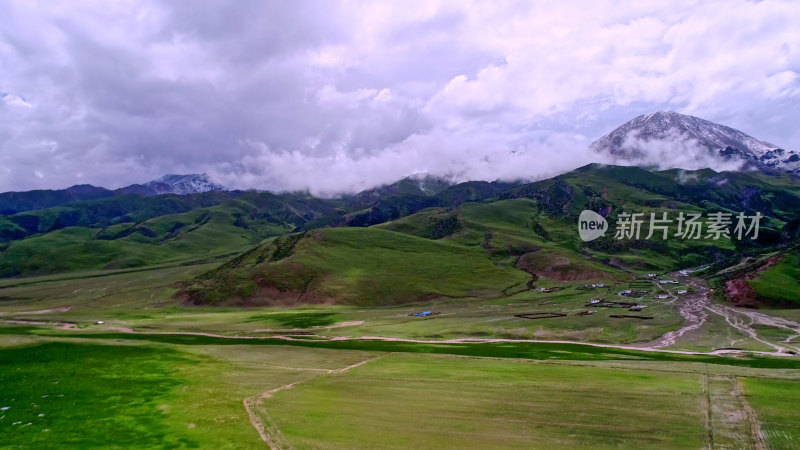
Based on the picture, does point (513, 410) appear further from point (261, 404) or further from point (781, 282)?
point (781, 282)

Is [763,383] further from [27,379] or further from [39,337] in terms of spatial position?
[39,337]

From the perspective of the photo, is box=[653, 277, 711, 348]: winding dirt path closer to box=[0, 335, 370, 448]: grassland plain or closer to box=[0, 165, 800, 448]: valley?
box=[0, 165, 800, 448]: valley

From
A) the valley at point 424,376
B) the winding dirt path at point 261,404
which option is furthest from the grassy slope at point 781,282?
the winding dirt path at point 261,404

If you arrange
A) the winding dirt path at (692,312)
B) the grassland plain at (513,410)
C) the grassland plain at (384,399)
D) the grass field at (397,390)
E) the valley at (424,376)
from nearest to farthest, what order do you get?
the grassland plain at (513,410) < the grassland plain at (384,399) < the grass field at (397,390) < the valley at (424,376) < the winding dirt path at (692,312)

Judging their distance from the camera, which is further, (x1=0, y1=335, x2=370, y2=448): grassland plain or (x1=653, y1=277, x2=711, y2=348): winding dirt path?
(x1=653, y1=277, x2=711, y2=348): winding dirt path

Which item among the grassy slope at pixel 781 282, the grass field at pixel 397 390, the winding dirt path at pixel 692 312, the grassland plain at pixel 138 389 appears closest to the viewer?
the grass field at pixel 397 390

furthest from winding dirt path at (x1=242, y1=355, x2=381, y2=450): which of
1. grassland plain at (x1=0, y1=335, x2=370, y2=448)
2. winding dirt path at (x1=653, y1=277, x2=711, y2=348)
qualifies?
winding dirt path at (x1=653, y1=277, x2=711, y2=348)

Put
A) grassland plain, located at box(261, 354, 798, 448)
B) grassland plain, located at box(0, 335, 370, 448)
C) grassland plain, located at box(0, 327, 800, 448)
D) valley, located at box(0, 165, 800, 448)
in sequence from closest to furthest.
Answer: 1. grassland plain, located at box(261, 354, 798, 448)
2. grassland plain, located at box(0, 327, 800, 448)
3. valley, located at box(0, 165, 800, 448)
4. grassland plain, located at box(0, 335, 370, 448)

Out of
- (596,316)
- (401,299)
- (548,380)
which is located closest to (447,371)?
(548,380)

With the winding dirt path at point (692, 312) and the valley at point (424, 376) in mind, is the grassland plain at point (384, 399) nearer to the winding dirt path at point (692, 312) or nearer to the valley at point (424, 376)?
the valley at point (424, 376)

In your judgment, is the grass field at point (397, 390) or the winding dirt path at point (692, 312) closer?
the grass field at point (397, 390)

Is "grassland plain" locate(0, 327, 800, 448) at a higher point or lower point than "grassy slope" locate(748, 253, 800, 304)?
lower
